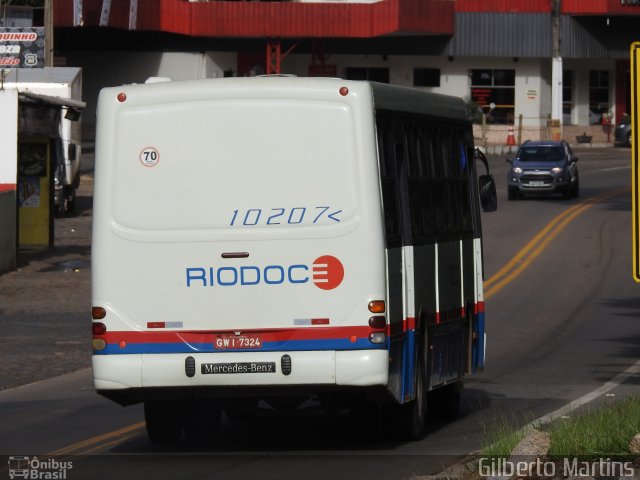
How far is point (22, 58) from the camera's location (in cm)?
4669

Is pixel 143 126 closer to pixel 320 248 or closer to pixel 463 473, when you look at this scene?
pixel 320 248

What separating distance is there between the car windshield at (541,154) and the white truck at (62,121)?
14172mm

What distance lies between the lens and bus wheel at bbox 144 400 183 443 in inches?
525

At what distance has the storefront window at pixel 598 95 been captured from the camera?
77.6m

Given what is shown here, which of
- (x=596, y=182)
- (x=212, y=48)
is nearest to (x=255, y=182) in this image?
(x=596, y=182)

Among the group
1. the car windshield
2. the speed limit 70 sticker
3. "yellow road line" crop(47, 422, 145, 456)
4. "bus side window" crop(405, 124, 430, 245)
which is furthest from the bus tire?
the car windshield

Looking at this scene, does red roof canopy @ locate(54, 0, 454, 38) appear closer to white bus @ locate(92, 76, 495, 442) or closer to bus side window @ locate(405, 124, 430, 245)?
bus side window @ locate(405, 124, 430, 245)

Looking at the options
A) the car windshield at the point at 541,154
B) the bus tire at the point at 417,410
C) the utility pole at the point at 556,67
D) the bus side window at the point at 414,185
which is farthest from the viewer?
the utility pole at the point at 556,67

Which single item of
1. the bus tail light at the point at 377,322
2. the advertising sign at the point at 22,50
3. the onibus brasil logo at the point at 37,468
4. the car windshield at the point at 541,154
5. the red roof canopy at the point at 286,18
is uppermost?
the red roof canopy at the point at 286,18

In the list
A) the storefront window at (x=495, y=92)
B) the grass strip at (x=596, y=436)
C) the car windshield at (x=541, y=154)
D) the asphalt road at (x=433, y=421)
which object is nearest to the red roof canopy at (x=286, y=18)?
the storefront window at (x=495, y=92)

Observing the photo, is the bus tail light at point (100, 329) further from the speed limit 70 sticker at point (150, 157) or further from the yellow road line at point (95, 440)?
the speed limit 70 sticker at point (150, 157)

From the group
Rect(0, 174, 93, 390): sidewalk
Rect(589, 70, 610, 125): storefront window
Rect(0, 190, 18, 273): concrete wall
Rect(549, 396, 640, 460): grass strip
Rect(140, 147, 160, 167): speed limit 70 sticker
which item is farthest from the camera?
Rect(589, 70, 610, 125): storefront window

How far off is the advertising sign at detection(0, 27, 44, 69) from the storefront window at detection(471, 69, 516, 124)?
1282 inches

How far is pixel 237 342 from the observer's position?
12258 mm
